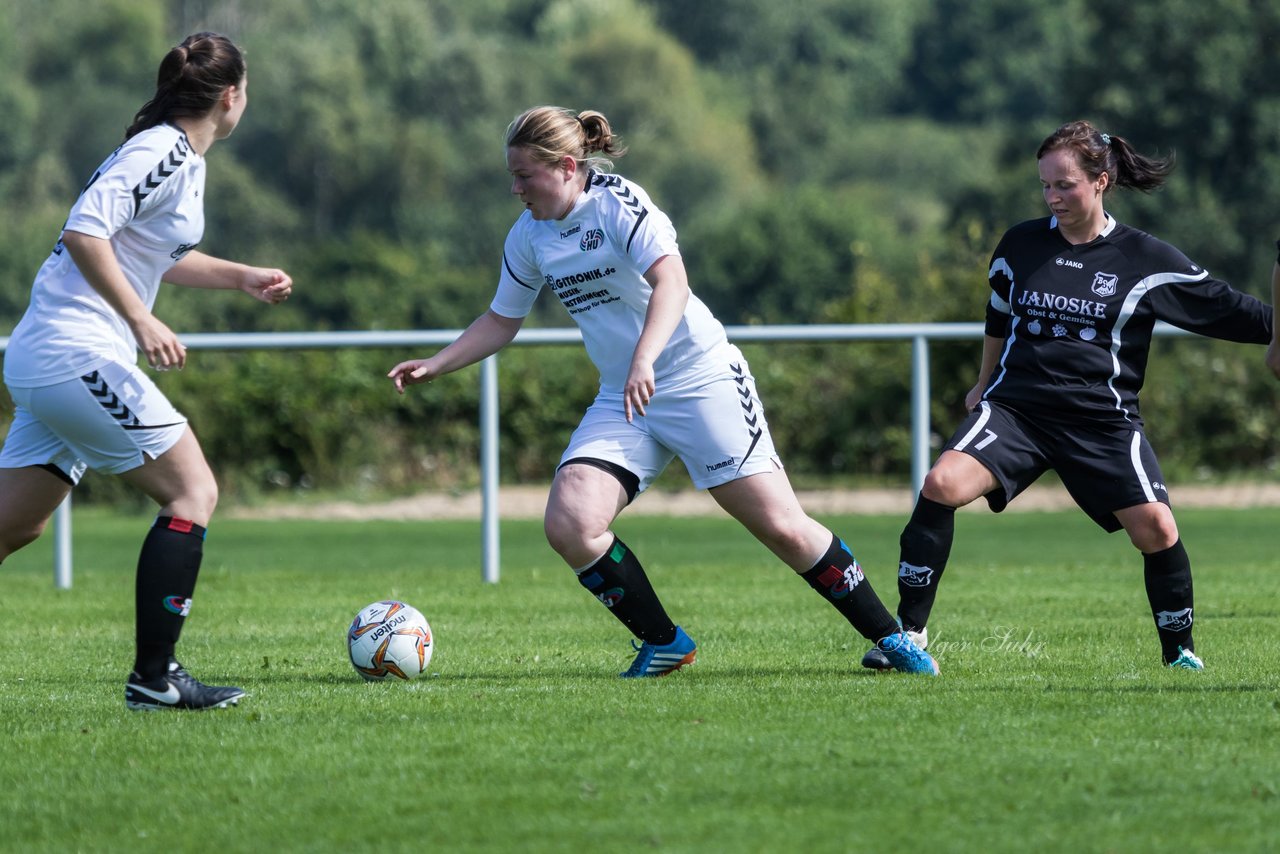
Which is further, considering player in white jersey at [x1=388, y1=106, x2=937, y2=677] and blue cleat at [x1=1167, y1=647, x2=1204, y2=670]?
blue cleat at [x1=1167, y1=647, x2=1204, y2=670]

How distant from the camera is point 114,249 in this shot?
550 centimetres

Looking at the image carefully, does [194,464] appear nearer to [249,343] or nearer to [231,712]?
[231,712]

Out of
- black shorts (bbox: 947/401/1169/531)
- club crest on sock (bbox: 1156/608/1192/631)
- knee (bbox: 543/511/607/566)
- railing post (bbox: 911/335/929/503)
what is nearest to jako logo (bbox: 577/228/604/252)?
knee (bbox: 543/511/607/566)

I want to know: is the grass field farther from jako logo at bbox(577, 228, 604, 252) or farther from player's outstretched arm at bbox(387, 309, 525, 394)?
jako logo at bbox(577, 228, 604, 252)

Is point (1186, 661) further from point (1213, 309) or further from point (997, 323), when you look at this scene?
point (997, 323)

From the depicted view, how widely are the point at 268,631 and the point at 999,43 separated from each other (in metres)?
104

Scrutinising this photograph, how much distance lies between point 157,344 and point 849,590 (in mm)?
2525

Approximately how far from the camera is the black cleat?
5609 mm

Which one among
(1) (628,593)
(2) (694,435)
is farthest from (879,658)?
(2) (694,435)

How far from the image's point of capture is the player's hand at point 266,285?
5.95 metres

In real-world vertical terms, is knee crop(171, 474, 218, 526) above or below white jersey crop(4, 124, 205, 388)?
below

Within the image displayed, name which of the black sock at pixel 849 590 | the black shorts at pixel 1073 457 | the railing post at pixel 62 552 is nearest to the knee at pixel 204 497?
the black sock at pixel 849 590

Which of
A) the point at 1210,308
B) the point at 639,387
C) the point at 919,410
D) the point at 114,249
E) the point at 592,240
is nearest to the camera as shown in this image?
the point at 114,249

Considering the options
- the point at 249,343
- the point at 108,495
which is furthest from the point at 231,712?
the point at 108,495
